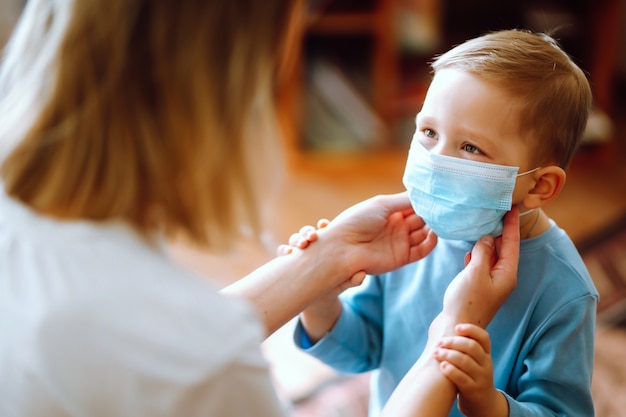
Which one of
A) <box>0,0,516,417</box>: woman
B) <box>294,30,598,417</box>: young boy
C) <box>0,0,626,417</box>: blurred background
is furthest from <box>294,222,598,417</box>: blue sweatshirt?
<box>0,0,626,417</box>: blurred background

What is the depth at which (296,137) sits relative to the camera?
3.56 meters

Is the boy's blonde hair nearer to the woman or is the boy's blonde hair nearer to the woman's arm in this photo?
the woman's arm

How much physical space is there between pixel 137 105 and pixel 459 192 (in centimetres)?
50

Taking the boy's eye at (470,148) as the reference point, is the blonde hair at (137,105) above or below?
above

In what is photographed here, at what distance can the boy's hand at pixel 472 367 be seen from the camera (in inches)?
36.1

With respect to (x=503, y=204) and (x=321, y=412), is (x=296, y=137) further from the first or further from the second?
(x=503, y=204)

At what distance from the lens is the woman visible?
2.27 ft

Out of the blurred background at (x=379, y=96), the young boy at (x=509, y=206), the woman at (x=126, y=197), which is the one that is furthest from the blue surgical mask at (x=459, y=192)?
the blurred background at (x=379, y=96)

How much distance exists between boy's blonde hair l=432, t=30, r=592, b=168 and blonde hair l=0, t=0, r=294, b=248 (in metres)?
0.35

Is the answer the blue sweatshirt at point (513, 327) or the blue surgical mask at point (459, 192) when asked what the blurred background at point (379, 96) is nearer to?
the blue sweatshirt at point (513, 327)

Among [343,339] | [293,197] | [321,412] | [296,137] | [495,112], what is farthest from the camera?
[296,137]

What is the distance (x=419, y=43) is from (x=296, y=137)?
735 mm

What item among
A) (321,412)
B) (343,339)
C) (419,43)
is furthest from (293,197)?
(343,339)

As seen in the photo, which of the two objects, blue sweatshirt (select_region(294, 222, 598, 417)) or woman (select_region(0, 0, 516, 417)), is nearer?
woman (select_region(0, 0, 516, 417))
